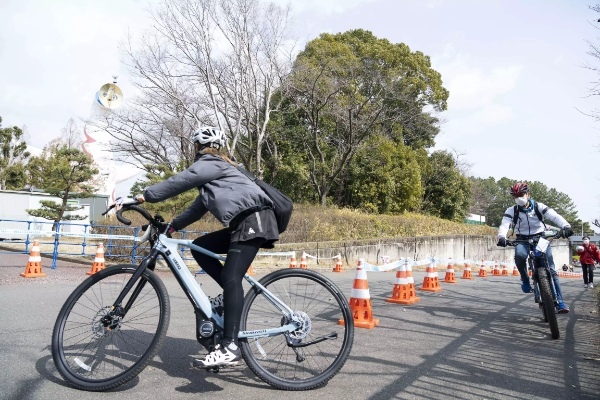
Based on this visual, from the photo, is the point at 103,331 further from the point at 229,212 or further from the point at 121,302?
the point at 229,212

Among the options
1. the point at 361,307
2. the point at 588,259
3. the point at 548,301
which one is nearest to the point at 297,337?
the point at 361,307

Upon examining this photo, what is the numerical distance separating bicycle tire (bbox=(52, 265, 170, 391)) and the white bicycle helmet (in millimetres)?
1061

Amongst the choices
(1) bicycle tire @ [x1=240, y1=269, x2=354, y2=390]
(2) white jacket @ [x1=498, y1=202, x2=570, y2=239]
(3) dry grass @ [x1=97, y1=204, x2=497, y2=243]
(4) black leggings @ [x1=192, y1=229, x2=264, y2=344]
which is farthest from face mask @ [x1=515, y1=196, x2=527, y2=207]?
(3) dry grass @ [x1=97, y1=204, x2=497, y2=243]

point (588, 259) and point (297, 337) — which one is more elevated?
point (588, 259)

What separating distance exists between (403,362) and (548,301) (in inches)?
95.6

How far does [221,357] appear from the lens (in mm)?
3441

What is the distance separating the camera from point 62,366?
11.1ft

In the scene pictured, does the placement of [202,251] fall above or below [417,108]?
below

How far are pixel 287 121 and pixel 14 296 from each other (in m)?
20.8

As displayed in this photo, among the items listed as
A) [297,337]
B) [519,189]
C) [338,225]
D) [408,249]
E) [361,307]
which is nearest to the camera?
[297,337]

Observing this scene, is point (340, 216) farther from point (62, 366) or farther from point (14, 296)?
point (62, 366)

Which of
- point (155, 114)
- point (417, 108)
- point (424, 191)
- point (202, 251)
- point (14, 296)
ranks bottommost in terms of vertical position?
point (14, 296)

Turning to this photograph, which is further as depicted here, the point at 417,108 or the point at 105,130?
the point at 417,108

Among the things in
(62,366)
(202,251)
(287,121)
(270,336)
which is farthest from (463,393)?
(287,121)
